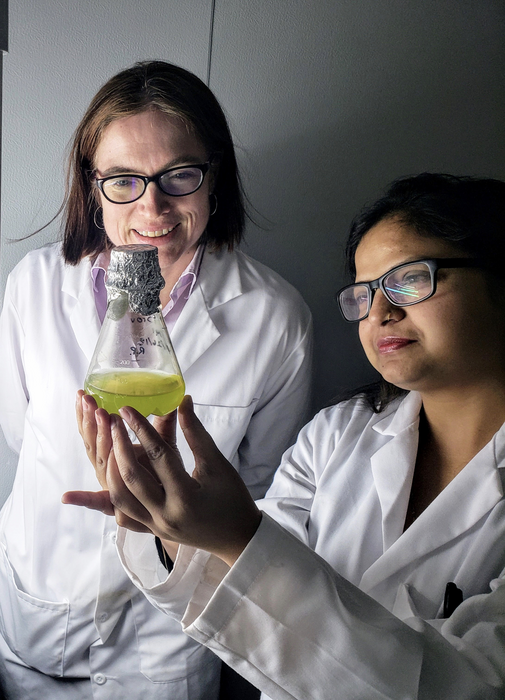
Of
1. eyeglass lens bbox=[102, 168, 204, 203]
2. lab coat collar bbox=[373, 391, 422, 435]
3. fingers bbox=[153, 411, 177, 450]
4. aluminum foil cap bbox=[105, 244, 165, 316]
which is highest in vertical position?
eyeglass lens bbox=[102, 168, 204, 203]

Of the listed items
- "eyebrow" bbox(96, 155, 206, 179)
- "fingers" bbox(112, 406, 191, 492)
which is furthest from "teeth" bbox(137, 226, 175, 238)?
"fingers" bbox(112, 406, 191, 492)

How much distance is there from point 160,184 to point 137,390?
574mm

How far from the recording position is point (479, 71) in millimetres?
1496

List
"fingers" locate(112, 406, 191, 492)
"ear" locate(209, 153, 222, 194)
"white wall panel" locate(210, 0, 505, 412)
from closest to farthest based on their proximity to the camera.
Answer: "fingers" locate(112, 406, 191, 492) → "ear" locate(209, 153, 222, 194) → "white wall panel" locate(210, 0, 505, 412)

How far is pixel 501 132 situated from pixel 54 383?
1.22m

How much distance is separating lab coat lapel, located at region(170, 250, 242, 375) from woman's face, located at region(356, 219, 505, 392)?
16.0 inches

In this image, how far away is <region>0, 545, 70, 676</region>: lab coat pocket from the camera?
1.42m

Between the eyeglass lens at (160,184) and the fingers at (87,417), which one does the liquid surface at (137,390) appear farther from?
the eyeglass lens at (160,184)

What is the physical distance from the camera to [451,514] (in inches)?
40.1

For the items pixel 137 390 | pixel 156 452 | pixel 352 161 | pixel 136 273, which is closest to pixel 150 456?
pixel 156 452

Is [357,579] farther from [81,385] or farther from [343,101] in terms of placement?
[343,101]

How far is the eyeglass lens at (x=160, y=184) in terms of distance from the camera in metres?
1.21

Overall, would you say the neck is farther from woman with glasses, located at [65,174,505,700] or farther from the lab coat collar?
the lab coat collar

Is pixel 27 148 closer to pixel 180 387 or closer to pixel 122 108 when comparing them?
pixel 122 108
